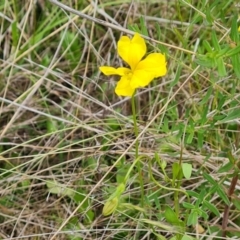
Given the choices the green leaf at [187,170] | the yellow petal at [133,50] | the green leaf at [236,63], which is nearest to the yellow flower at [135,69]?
the yellow petal at [133,50]

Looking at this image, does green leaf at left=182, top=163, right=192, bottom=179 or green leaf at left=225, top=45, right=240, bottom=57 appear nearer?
green leaf at left=225, top=45, right=240, bottom=57

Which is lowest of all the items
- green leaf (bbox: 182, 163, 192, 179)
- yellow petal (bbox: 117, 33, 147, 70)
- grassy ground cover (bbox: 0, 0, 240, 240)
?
grassy ground cover (bbox: 0, 0, 240, 240)

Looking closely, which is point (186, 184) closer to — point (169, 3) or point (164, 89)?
point (164, 89)

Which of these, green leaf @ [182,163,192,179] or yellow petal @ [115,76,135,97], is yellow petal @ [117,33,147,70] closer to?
yellow petal @ [115,76,135,97]

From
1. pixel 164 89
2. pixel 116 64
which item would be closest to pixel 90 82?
pixel 116 64

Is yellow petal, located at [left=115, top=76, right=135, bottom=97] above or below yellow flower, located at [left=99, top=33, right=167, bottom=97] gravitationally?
below

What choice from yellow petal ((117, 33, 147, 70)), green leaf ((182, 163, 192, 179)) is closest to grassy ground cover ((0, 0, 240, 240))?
green leaf ((182, 163, 192, 179))

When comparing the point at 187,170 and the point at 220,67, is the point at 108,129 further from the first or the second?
the point at 220,67
